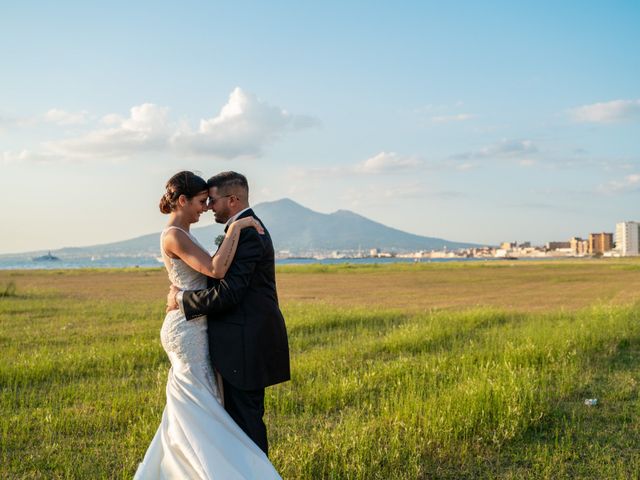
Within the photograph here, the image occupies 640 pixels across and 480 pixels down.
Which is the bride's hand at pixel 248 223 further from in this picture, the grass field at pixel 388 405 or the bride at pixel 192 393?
the grass field at pixel 388 405

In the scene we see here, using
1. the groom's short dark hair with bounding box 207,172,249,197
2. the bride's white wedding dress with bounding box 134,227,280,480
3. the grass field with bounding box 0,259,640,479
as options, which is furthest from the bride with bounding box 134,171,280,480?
the grass field with bounding box 0,259,640,479

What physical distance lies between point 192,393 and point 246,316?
70cm

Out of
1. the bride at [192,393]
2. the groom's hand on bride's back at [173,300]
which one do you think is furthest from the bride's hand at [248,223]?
the groom's hand on bride's back at [173,300]

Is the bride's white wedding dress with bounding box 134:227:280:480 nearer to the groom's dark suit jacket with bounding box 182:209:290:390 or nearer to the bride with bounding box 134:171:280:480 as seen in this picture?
the bride with bounding box 134:171:280:480

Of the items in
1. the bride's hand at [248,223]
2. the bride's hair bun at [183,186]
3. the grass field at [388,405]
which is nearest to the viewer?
the bride's hand at [248,223]

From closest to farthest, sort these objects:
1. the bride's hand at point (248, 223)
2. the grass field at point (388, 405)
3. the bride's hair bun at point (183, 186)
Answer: the bride's hand at point (248, 223)
the bride's hair bun at point (183, 186)
the grass field at point (388, 405)

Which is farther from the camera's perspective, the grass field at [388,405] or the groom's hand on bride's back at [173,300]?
the grass field at [388,405]

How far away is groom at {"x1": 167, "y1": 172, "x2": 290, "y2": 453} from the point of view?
14.6 feet

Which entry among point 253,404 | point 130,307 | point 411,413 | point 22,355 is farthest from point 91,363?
point 130,307

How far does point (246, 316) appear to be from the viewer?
15.0 ft

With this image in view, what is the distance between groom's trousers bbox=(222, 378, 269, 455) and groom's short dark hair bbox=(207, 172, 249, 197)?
1453 millimetres

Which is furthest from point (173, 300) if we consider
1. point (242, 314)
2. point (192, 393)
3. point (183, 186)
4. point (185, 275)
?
point (183, 186)

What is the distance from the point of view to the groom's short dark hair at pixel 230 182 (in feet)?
15.3

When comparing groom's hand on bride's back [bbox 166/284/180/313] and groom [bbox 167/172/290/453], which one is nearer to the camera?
groom [bbox 167/172/290/453]
